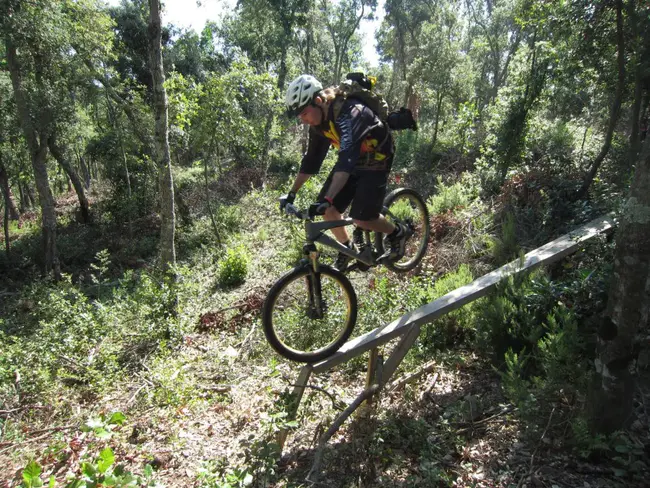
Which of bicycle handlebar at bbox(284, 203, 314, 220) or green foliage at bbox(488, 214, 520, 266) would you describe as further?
green foliage at bbox(488, 214, 520, 266)

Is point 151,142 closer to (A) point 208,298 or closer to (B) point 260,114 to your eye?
(B) point 260,114

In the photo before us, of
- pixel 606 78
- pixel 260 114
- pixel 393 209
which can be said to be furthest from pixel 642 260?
pixel 260 114

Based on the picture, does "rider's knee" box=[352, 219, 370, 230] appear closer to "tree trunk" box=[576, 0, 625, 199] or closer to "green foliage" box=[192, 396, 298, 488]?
"green foliage" box=[192, 396, 298, 488]

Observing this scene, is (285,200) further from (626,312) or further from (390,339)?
(626,312)

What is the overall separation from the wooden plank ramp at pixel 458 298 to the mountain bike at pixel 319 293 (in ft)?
0.37

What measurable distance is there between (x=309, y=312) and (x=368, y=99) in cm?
212

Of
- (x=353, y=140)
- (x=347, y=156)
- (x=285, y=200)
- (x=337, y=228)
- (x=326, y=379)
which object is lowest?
(x=326, y=379)

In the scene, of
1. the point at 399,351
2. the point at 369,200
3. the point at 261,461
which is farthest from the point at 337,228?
the point at 261,461

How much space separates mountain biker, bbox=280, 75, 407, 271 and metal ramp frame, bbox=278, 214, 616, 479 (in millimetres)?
794

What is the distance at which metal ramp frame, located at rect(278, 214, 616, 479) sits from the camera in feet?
10.5

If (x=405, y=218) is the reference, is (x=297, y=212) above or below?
above

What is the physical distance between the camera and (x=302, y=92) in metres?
3.36

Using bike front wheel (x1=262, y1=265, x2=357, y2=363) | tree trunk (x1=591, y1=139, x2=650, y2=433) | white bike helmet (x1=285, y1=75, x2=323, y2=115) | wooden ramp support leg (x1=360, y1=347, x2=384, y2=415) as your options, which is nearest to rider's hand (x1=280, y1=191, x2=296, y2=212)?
bike front wheel (x1=262, y1=265, x2=357, y2=363)

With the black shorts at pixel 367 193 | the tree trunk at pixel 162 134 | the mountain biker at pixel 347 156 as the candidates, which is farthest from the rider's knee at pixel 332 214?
the tree trunk at pixel 162 134
